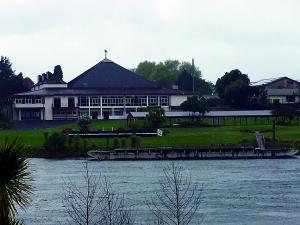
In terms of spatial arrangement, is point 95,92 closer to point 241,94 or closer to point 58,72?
point 241,94

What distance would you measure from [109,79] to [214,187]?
93126 millimetres

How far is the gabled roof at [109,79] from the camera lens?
147500 millimetres

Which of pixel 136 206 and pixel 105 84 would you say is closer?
pixel 136 206

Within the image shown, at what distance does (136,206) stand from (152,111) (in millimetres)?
65745

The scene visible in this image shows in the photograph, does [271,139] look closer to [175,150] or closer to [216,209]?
[175,150]

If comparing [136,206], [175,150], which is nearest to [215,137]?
[175,150]

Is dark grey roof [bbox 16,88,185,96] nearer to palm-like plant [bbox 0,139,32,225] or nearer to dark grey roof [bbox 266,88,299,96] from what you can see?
dark grey roof [bbox 266,88,299,96]

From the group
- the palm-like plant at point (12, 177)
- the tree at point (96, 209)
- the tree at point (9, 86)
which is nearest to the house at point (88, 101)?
the tree at point (9, 86)

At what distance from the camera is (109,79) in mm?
150750

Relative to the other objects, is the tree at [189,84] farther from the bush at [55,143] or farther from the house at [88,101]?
the bush at [55,143]

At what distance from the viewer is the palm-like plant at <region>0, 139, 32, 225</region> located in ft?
57.1

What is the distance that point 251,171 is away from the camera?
74500 mm

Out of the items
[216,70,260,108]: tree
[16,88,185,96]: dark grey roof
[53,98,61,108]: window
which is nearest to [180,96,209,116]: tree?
[216,70,260,108]: tree

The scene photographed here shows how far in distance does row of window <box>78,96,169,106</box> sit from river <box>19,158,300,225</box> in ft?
153
